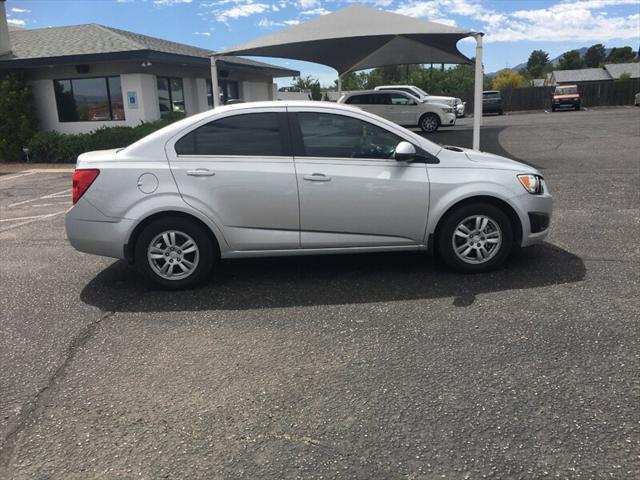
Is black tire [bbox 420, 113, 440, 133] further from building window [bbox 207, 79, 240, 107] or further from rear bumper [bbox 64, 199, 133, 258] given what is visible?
rear bumper [bbox 64, 199, 133, 258]

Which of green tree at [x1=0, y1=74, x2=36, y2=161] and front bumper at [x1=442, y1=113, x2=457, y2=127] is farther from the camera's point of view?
front bumper at [x1=442, y1=113, x2=457, y2=127]

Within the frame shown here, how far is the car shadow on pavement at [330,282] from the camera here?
4.77m

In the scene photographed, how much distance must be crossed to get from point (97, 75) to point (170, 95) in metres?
2.50

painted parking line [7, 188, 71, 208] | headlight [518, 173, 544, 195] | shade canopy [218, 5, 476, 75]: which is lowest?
painted parking line [7, 188, 71, 208]

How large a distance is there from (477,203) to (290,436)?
3032 millimetres

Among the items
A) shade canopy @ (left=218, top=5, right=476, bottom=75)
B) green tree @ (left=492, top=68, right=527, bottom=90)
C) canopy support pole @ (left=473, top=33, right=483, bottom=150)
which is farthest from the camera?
green tree @ (left=492, top=68, right=527, bottom=90)

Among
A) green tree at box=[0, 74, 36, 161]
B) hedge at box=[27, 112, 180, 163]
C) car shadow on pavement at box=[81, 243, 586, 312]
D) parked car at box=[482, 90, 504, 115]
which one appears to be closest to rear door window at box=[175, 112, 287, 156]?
car shadow on pavement at box=[81, 243, 586, 312]

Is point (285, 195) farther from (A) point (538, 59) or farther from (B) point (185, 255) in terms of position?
(A) point (538, 59)

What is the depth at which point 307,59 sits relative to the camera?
17.3 meters

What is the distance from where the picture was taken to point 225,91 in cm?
2377

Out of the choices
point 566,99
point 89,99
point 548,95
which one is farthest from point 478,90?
point 548,95

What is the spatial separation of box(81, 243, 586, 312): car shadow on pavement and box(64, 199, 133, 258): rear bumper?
46 cm

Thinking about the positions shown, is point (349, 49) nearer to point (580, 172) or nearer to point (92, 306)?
point (580, 172)

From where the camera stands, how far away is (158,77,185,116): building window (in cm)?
1901
